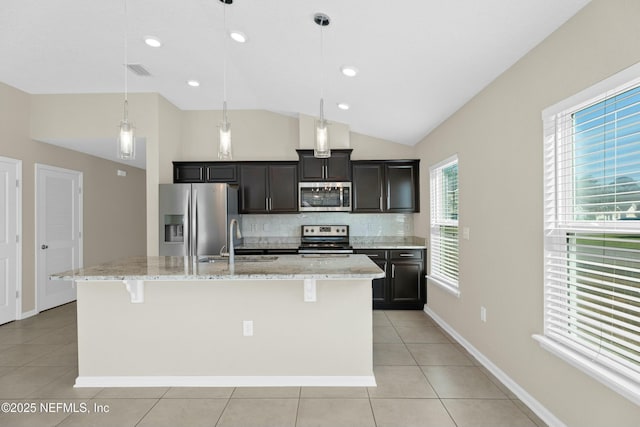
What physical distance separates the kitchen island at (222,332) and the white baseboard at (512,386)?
1.01 meters

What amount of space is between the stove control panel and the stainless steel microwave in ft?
1.23

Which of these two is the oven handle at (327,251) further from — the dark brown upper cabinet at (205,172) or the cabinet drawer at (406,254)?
the dark brown upper cabinet at (205,172)

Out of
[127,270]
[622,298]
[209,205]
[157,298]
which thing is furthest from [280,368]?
[209,205]

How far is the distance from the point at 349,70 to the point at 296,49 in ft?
1.68

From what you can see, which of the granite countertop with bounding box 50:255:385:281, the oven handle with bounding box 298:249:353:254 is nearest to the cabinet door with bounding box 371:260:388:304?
the oven handle with bounding box 298:249:353:254

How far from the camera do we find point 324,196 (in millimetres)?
4914

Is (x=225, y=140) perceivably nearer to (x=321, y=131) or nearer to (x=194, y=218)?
(x=321, y=131)

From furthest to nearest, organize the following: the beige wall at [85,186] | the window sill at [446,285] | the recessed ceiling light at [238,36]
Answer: the beige wall at [85,186] → the window sill at [446,285] → the recessed ceiling light at [238,36]

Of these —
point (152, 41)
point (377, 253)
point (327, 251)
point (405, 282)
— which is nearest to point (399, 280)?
point (405, 282)

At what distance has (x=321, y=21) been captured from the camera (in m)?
2.53

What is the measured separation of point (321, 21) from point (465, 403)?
9.52 ft

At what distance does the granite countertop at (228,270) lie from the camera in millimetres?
2219

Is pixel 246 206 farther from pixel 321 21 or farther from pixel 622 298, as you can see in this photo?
pixel 622 298

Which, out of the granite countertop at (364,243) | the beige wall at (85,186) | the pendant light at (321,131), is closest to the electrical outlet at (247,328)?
the pendant light at (321,131)
